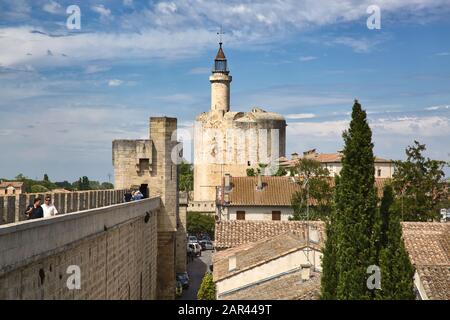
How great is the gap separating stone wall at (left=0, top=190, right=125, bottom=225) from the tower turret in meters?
65.1

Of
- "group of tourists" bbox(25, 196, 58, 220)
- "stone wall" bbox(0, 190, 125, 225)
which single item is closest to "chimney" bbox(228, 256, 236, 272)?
"stone wall" bbox(0, 190, 125, 225)

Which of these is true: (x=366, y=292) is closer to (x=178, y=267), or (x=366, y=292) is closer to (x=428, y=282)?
(x=428, y=282)

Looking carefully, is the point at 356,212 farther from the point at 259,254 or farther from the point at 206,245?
the point at 206,245

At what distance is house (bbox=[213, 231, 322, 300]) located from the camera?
67.1 ft

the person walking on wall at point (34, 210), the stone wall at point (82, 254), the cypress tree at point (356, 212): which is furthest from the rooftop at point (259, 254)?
the person walking on wall at point (34, 210)

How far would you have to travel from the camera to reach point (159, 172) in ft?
92.4

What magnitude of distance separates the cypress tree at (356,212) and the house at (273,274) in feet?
8.00

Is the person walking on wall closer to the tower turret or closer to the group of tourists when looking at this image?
the group of tourists

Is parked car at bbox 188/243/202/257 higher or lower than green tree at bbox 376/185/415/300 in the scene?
lower

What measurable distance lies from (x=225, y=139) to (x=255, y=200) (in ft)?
134

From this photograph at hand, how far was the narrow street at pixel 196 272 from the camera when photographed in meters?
33.9

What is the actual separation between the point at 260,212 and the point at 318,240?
20.4 m

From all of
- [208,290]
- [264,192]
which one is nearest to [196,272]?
[264,192]

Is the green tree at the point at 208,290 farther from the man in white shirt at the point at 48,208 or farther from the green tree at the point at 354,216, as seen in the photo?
the man in white shirt at the point at 48,208
